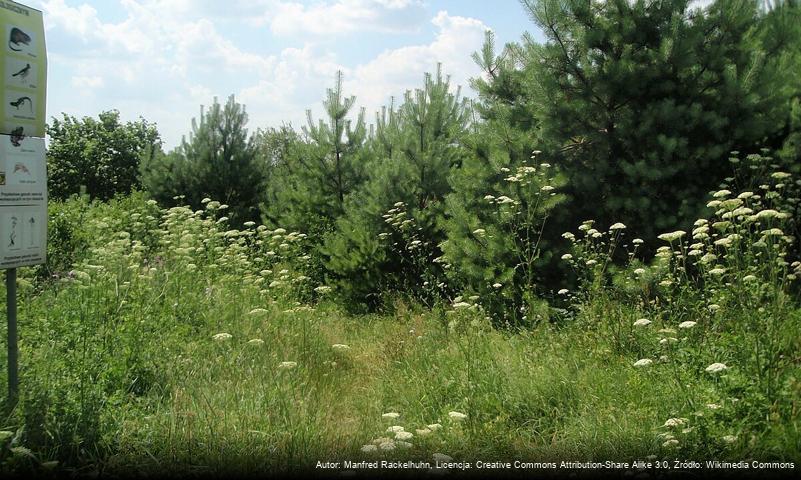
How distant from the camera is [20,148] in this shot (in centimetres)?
392

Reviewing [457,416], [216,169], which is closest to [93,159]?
[216,169]

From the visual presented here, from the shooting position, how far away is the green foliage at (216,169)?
519 inches

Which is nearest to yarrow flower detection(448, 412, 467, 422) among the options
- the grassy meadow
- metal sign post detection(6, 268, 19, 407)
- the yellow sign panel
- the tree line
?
the grassy meadow

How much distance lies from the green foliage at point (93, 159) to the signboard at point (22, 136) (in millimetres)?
12673

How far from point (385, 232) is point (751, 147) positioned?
4515mm

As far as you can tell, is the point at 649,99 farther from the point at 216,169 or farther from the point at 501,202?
the point at 216,169

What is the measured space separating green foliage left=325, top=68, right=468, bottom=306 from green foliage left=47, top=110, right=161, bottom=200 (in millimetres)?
9219

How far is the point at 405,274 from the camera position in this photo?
29.0ft

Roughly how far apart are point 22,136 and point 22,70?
40cm

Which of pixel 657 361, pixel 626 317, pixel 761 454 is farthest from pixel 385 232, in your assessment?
pixel 761 454

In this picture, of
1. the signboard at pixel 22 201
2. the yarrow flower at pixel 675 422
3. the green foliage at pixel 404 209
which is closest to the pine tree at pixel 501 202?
the green foliage at pixel 404 209

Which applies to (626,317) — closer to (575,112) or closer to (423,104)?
(575,112)

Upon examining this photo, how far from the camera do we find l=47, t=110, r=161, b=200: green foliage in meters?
16.5

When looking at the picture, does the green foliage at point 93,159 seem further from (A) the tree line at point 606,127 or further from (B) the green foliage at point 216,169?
(A) the tree line at point 606,127
